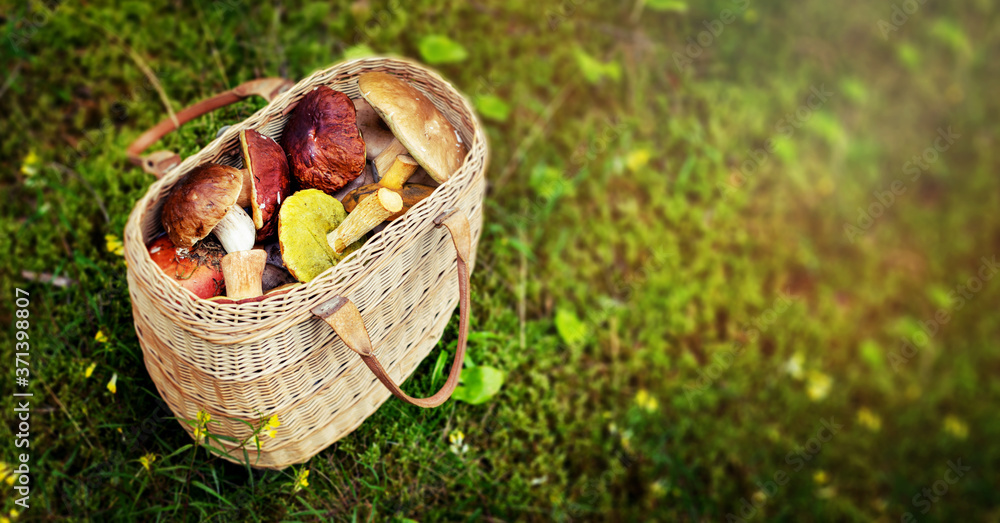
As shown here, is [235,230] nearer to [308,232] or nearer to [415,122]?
[308,232]

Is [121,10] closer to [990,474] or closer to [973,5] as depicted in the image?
[990,474]

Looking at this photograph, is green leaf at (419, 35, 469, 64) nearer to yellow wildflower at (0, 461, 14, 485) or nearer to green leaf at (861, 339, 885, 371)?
yellow wildflower at (0, 461, 14, 485)

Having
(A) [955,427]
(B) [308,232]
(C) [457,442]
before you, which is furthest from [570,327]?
(A) [955,427]

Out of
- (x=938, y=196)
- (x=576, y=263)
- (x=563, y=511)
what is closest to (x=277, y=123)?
(x=576, y=263)

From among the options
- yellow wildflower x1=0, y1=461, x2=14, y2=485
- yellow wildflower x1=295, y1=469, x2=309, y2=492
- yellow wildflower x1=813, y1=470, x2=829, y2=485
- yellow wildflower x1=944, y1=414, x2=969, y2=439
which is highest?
yellow wildflower x1=295, y1=469, x2=309, y2=492

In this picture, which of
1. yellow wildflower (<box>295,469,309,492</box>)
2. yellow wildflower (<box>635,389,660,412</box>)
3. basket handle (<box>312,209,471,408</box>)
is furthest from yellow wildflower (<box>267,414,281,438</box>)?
yellow wildflower (<box>635,389,660,412</box>)

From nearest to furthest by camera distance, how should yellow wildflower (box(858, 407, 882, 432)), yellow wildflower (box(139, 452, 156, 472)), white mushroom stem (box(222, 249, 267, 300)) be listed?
white mushroom stem (box(222, 249, 267, 300)) → yellow wildflower (box(139, 452, 156, 472)) → yellow wildflower (box(858, 407, 882, 432))

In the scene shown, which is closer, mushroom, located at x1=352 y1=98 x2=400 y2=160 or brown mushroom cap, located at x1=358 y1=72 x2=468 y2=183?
brown mushroom cap, located at x1=358 y1=72 x2=468 y2=183
